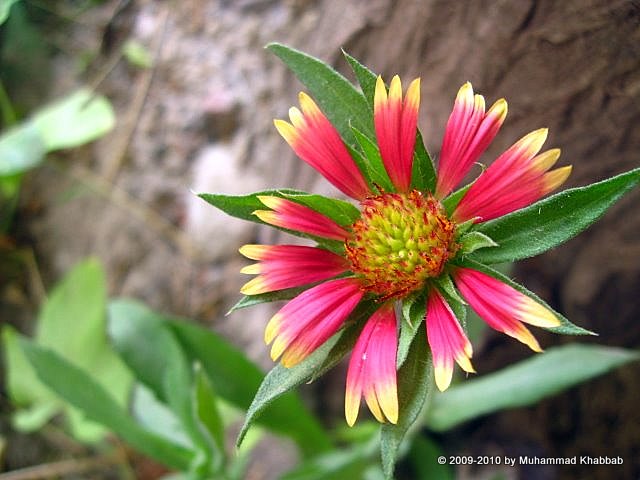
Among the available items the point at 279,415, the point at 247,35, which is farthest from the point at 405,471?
the point at 247,35

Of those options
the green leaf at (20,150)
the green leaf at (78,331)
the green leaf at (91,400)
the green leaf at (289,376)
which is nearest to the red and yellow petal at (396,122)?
the green leaf at (289,376)

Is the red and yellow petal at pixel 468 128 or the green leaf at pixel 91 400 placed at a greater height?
the red and yellow petal at pixel 468 128

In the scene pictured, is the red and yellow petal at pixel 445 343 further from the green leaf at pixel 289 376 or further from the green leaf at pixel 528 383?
the green leaf at pixel 528 383

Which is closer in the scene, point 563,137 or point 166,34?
point 563,137

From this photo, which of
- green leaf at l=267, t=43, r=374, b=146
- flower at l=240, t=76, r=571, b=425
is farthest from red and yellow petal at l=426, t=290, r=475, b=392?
green leaf at l=267, t=43, r=374, b=146

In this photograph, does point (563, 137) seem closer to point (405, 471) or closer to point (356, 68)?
point (356, 68)

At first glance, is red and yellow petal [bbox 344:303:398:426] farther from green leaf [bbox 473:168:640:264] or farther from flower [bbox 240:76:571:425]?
green leaf [bbox 473:168:640:264]
